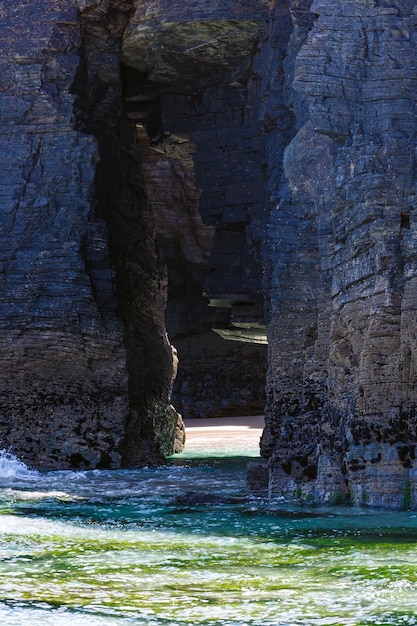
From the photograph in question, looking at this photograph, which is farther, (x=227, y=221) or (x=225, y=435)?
(x=225, y=435)

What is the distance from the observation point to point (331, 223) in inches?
503

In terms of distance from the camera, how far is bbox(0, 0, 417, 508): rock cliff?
11.5 m

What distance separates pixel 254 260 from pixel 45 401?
4486 mm

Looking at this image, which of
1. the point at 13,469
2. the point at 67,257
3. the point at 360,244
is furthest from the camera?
the point at 67,257

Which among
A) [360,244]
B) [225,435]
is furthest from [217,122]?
[360,244]

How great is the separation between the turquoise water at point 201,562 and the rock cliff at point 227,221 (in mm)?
1219

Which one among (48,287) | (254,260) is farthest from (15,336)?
(254,260)

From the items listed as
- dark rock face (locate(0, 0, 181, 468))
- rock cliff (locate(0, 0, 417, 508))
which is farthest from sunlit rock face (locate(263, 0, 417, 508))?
dark rock face (locate(0, 0, 181, 468))

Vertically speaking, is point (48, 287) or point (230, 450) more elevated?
point (48, 287)

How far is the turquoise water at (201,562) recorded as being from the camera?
6750 millimetres

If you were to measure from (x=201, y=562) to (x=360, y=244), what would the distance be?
14.2 ft

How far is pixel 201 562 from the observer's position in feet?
27.6

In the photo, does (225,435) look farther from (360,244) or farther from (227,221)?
(360,244)

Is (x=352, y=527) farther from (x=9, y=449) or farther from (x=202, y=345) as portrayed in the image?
(x=202, y=345)
